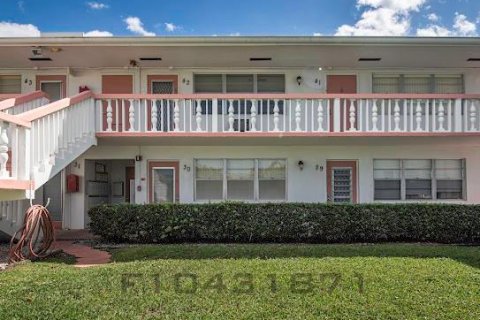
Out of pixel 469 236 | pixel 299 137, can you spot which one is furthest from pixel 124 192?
pixel 469 236

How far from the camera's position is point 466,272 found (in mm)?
5957

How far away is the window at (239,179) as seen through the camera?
1158 cm

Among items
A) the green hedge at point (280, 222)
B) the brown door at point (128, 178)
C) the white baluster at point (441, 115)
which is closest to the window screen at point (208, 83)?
the brown door at point (128, 178)

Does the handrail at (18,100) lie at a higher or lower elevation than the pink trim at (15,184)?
higher

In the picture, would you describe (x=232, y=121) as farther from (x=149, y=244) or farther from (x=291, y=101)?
(x=149, y=244)

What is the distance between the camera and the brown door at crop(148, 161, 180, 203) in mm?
11531

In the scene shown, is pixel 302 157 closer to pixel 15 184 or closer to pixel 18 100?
pixel 18 100

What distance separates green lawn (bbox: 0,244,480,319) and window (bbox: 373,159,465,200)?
467cm

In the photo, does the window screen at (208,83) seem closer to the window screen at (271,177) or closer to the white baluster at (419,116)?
the window screen at (271,177)

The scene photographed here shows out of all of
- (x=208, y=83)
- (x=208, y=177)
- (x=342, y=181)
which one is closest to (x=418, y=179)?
(x=342, y=181)

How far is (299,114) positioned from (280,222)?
8.86 feet

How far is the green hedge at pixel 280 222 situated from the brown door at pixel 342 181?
245 cm

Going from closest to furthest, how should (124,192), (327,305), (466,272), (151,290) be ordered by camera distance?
1. (327,305)
2. (151,290)
3. (466,272)
4. (124,192)

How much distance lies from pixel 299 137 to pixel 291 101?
0.95 metres
